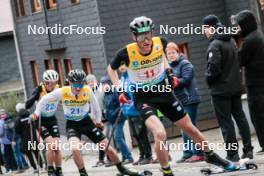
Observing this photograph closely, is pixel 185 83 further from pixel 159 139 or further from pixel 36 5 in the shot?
pixel 36 5

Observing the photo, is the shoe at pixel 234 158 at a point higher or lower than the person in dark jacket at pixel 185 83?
lower

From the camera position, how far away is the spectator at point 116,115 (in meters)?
16.4

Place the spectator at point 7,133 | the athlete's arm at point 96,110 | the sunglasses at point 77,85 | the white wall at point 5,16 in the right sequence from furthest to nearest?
the white wall at point 5,16, the spectator at point 7,133, the athlete's arm at point 96,110, the sunglasses at point 77,85

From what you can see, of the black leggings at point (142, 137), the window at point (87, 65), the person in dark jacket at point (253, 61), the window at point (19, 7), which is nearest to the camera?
the person in dark jacket at point (253, 61)

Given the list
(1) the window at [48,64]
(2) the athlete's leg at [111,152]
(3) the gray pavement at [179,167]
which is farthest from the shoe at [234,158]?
(1) the window at [48,64]

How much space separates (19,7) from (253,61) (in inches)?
844

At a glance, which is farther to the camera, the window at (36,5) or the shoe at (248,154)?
the window at (36,5)

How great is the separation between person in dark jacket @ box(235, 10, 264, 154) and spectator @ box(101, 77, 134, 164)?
16.0 ft

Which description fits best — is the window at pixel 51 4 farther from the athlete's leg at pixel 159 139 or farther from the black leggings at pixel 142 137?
the athlete's leg at pixel 159 139

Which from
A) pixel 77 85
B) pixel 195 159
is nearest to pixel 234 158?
pixel 195 159

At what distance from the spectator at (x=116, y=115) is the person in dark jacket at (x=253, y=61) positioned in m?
4.88

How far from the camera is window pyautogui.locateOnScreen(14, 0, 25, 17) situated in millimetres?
31562

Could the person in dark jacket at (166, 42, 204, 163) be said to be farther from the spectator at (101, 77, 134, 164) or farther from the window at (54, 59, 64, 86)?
the window at (54, 59, 64, 86)

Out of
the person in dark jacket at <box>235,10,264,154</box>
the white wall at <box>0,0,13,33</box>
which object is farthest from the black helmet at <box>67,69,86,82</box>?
the white wall at <box>0,0,13,33</box>
